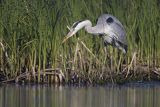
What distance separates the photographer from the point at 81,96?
11898 mm

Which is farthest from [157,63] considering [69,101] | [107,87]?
[69,101]

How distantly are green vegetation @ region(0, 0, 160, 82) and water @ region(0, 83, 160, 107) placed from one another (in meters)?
0.39

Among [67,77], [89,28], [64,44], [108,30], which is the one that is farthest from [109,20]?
[67,77]

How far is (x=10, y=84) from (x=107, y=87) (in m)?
1.65

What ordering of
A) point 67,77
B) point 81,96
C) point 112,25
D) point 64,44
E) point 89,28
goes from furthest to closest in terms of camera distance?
point 112,25
point 89,28
point 64,44
point 67,77
point 81,96

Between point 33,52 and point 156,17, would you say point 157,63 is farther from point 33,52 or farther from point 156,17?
point 33,52

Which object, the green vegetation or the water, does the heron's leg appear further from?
the water

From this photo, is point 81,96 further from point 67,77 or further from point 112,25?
point 112,25

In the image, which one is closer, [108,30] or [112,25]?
[112,25]

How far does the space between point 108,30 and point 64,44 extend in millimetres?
2211

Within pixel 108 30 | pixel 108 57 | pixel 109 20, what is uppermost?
pixel 109 20

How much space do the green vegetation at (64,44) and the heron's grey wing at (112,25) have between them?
37 cm

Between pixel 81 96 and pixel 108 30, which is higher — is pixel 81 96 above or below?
below

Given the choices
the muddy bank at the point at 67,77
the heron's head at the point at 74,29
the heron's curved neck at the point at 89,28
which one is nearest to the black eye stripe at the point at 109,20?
the heron's curved neck at the point at 89,28
